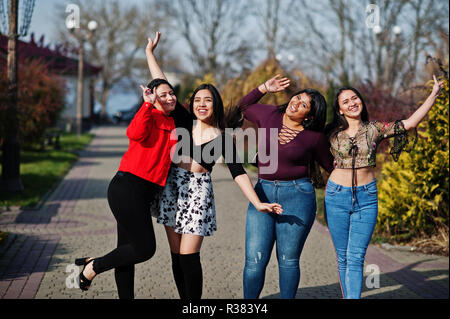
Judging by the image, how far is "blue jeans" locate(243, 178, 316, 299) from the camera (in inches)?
149

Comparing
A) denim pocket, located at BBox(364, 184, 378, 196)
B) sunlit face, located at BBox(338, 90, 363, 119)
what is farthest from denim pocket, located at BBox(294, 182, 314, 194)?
sunlit face, located at BBox(338, 90, 363, 119)

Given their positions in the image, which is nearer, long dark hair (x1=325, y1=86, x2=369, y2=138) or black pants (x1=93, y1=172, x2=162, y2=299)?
black pants (x1=93, y1=172, x2=162, y2=299)

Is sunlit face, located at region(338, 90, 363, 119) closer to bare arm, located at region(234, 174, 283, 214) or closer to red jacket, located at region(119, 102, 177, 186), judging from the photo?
bare arm, located at region(234, 174, 283, 214)

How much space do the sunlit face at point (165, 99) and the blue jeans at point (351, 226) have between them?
1299mm

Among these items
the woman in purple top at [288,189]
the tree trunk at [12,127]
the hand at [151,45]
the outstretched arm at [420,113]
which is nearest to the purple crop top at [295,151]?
the woman in purple top at [288,189]

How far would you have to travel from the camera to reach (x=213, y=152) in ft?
12.6

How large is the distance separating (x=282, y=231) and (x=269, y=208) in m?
0.29

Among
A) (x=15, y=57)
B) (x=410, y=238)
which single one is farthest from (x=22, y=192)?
(x=410, y=238)

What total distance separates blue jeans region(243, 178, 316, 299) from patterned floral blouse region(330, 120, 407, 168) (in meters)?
0.32

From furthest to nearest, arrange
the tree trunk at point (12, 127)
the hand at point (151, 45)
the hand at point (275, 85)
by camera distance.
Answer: the tree trunk at point (12, 127) < the hand at point (151, 45) < the hand at point (275, 85)

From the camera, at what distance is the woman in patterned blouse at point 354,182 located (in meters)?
3.82

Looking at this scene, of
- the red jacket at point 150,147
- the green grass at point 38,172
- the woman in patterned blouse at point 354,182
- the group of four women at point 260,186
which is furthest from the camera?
the green grass at point 38,172

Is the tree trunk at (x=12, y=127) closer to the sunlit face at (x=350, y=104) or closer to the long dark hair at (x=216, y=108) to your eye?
the long dark hair at (x=216, y=108)

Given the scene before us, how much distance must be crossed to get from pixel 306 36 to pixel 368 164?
1075 inches
